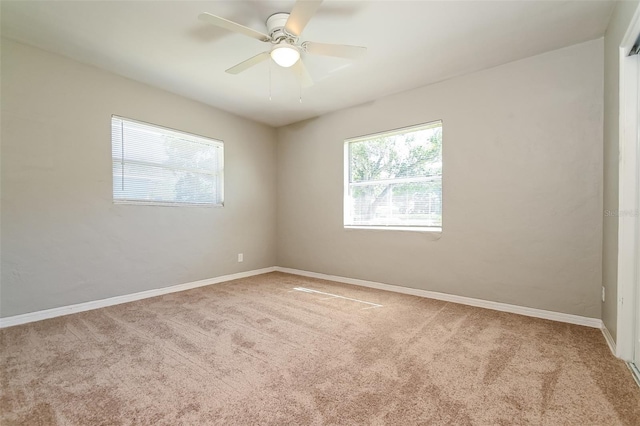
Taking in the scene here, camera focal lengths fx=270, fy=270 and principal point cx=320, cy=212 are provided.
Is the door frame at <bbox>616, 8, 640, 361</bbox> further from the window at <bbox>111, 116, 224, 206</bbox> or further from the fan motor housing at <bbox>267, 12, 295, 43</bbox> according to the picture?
the window at <bbox>111, 116, 224, 206</bbox>

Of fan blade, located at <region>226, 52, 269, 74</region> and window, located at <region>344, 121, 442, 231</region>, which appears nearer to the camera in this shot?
fan blade, located at <region>226, 52, 269, 74</region>

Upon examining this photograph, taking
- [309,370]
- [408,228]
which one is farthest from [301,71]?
[309,370]

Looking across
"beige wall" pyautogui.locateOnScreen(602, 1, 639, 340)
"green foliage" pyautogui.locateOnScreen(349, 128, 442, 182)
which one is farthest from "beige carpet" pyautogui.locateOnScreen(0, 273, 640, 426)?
"green foliage" pyautogui.locateOnScreen(349, 128, 442, 182)

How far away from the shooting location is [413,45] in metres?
2.47

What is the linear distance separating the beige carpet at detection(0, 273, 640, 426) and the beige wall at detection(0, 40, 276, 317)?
426 mm

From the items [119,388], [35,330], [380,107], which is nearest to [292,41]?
[380,107]

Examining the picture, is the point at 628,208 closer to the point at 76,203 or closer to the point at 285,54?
the point at 285,54

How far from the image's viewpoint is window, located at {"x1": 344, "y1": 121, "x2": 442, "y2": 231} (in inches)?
131

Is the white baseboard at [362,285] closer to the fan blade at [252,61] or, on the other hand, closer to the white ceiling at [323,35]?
the white ceiling at [323,35]

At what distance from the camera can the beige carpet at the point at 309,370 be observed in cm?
133

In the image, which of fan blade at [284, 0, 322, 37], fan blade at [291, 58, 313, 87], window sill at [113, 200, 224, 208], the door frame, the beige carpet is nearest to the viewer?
the beige carpet

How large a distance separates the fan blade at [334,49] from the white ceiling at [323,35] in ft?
0.85

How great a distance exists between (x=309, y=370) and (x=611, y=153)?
2762 millimetres

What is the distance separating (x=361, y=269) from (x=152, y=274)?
271 cm
